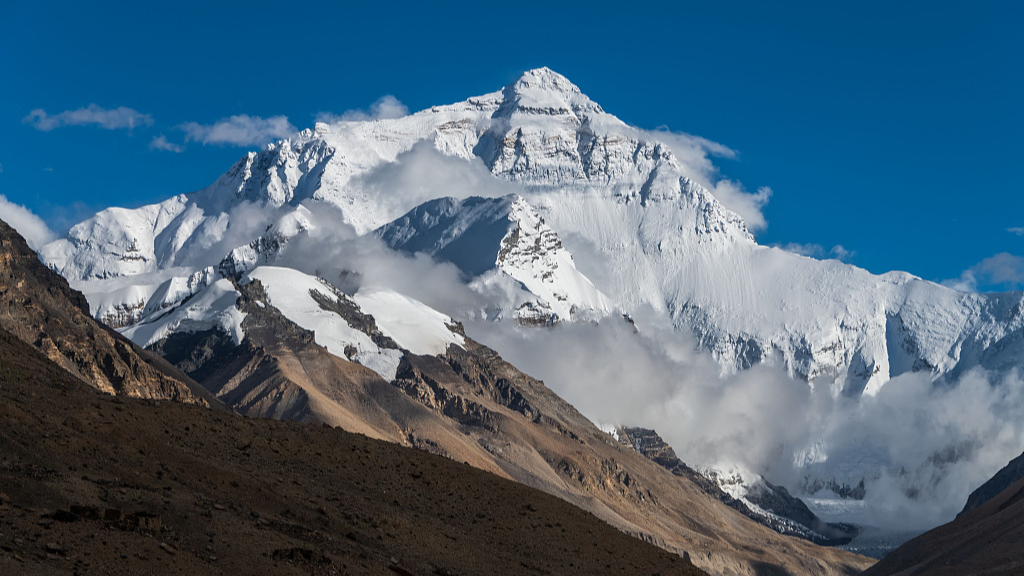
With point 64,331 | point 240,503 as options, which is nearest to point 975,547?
point 64,331

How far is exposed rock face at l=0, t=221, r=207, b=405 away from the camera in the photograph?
15075 cm

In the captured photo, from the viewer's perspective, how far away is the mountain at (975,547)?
420 ft

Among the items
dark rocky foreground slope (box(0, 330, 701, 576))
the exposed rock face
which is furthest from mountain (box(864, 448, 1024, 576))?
the exposed rock face

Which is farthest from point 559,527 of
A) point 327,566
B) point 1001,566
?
point 1001,566

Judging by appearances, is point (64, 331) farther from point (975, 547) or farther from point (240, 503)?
point (240, 503)

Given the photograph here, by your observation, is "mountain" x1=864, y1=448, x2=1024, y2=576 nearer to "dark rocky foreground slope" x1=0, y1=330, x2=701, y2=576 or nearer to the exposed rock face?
"dark rocky foreground slope" x1=0, y1=330, x2=701, y2=576

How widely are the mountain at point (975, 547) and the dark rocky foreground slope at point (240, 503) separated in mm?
65394

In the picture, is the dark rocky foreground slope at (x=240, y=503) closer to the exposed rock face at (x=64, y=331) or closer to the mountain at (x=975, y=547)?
the mountain at (x=975, y=547)

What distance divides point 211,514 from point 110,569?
27.0 ft

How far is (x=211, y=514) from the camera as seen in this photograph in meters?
45.0

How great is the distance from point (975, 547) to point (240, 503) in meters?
123

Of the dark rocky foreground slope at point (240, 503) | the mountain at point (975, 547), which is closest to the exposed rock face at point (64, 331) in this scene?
the dark rocky foreground slope at point (240, 503)

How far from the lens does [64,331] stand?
16388 cm

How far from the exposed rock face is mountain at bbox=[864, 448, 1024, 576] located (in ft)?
328
